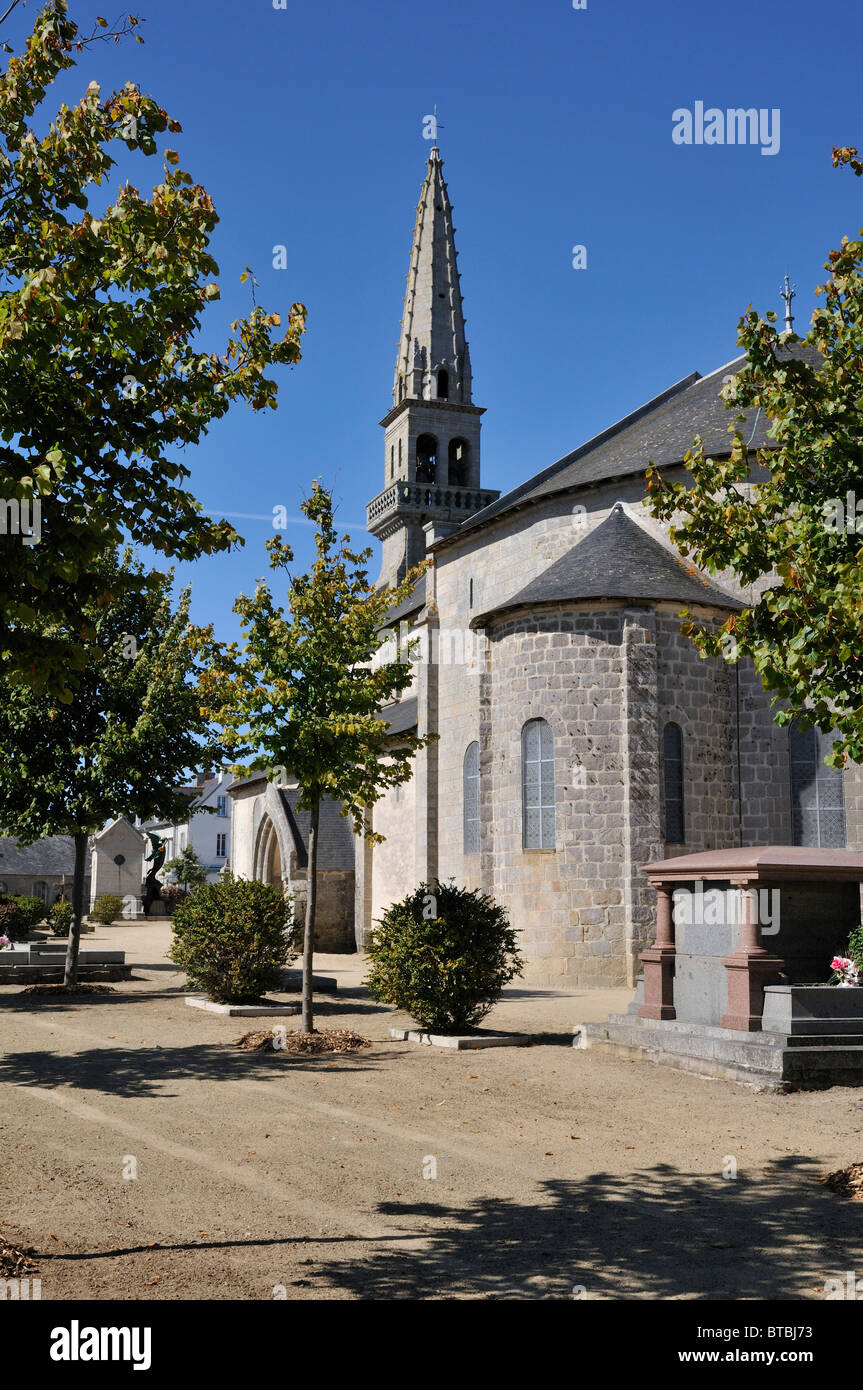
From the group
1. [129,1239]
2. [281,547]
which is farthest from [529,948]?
[129,1239]

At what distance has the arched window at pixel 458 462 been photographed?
50750 millimetres

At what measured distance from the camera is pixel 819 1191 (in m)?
6.84

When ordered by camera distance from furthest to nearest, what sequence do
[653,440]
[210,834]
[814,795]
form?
[210,834] < [653,440] < [814,795]

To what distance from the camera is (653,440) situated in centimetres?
2492

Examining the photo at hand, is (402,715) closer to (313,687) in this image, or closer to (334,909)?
(334,909)

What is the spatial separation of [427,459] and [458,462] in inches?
56.7

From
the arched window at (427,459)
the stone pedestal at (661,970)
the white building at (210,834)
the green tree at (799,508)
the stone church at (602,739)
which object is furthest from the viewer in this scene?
the white building at (210,834)

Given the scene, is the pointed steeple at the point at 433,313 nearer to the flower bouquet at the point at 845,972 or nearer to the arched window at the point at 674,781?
the arched window at the point at 674,781

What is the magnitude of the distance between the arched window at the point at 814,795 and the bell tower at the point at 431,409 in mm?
28386

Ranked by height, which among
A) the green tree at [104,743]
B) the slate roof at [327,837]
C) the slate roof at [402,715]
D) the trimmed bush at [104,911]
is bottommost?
the trimmed bush at [104,911]

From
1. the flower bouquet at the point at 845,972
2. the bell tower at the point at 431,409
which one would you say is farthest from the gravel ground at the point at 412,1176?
Answer: the bell tower at the point at 431,409

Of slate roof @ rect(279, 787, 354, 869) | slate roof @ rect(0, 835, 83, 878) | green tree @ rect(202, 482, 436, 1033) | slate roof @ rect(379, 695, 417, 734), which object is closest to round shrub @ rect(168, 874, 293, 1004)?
green tree @ rect(202, 482, 436, 1033)

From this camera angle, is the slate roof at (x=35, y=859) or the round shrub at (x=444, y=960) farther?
the slate roof at (x=35, y=859)

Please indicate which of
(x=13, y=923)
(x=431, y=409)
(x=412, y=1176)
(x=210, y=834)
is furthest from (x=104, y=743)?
(x=210, y=834)
